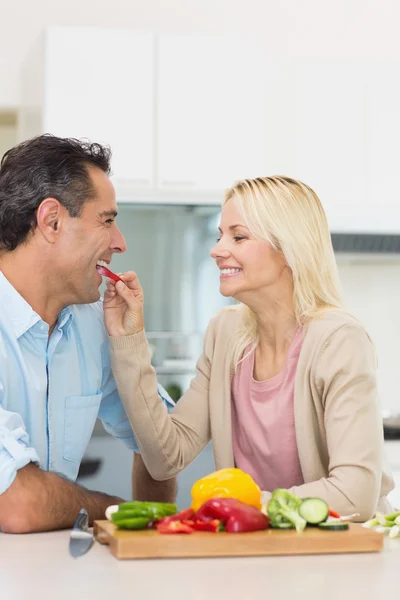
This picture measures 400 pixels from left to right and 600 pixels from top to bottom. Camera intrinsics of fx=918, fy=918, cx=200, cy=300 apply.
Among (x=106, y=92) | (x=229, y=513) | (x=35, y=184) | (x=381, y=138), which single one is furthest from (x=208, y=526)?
(x=381, y=138)

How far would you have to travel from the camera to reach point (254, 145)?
4.07 m

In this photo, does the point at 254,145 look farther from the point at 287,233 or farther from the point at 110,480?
the point at 287,233

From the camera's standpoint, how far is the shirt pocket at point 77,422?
2186 millimetres

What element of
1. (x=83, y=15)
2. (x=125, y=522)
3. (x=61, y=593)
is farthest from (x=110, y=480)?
(x=61, y=593)

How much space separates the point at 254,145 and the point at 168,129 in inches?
15.4

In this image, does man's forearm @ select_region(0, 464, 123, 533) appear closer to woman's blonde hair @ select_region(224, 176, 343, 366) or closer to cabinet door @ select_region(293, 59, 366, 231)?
woman's blonde hair @ select_region(224, 176, 343, 366)

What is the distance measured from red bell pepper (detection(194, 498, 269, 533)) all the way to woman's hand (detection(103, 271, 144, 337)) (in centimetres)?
76

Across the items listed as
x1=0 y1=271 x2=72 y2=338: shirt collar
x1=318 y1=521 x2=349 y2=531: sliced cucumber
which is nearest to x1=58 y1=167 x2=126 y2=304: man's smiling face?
x1=0 y1=271 x2=72 y2=338: shirt collar

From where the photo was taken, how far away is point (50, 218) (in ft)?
6.98

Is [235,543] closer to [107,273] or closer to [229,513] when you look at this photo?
[229,513]

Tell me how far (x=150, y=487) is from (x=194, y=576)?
109 centimetres

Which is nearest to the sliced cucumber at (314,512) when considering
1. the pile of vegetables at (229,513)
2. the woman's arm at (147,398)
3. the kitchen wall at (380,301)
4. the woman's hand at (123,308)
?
the pile of vegetables at (229,513)

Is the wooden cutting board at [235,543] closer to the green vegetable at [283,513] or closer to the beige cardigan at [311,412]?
the green vegetable at [283,513]

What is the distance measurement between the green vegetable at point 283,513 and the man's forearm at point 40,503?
0.43m
